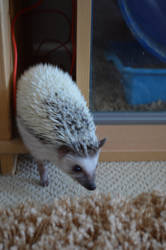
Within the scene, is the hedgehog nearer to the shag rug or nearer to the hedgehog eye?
the hedgehog eye

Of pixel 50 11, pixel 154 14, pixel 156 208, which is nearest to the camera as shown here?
pixel 156 208

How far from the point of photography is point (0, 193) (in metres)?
1.05

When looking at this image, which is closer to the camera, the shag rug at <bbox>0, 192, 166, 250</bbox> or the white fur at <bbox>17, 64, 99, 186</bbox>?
the shag rug at <bbox>0, 192, 166, 250</bbox>

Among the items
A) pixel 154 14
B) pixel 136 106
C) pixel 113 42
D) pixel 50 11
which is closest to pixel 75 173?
pixel 136 106

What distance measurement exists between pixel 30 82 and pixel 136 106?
Answer: 473 millimetres

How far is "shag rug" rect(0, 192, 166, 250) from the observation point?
747 millimetres

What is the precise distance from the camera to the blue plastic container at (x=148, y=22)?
107 centimetres

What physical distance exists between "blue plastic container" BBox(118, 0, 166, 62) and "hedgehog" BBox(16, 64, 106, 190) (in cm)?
35

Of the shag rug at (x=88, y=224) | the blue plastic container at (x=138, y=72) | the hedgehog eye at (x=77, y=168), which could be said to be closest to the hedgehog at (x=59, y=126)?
the hedgehog eye at (x=77, y=168)

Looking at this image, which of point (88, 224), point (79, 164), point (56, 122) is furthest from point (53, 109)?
point (88, 224)

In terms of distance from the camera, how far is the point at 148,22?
3.69ft

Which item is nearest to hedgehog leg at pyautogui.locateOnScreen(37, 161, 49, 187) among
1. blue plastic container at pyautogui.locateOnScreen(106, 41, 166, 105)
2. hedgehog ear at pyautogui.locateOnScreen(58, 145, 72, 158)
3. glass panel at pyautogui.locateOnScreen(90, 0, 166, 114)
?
hedgehog ear at pyautogui.locateOnScreen(58, 145, 72, 158)

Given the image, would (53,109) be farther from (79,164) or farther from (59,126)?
(79,164)

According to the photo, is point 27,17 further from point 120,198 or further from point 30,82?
point 120,198
